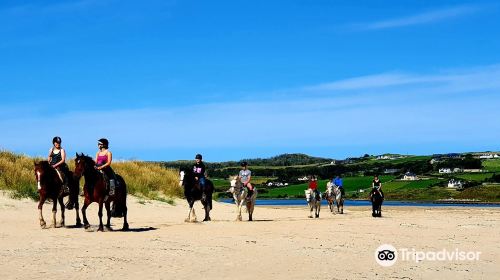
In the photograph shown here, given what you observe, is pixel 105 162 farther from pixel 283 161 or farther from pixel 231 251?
pixel 283 161

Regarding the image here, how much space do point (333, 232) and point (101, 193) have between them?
6.64 m

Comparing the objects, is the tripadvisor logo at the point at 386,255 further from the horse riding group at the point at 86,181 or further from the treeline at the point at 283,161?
the treeline at the point at 283,161

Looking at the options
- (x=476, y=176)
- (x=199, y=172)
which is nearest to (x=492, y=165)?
(x=476, y=176)

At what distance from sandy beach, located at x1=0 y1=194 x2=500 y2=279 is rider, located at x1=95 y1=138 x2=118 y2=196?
133 centimetres

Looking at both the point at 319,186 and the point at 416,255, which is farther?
the point at 319,186

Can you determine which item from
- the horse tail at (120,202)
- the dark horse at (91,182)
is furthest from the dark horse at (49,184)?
the horse tail at (120,202)

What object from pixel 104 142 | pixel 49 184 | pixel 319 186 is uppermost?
pixel 104 142

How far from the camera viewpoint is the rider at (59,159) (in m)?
17.6

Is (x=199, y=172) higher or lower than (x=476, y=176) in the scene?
lower

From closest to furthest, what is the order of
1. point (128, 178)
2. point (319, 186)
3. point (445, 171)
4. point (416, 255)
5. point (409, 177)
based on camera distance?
1. point (416, 255)
2. point (128, 178)
3. point (319, 186)
4. point (409, 177)
5. point (445, 171)

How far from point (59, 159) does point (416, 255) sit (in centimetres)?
1009

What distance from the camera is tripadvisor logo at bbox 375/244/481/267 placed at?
1241 centimetres

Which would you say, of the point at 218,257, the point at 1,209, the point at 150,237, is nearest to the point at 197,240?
the point at 150,237

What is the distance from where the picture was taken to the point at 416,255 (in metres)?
13.0
